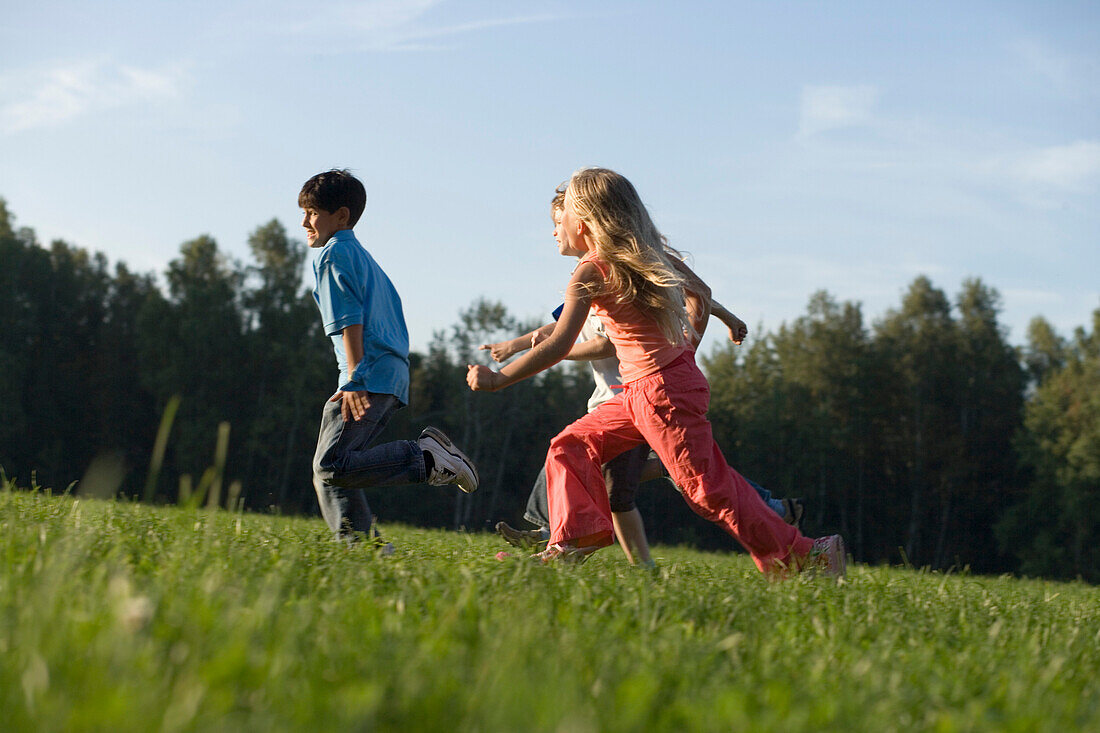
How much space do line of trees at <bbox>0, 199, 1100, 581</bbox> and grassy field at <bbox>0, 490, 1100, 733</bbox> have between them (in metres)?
45.0

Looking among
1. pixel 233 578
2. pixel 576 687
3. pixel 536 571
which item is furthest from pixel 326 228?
pixel 576 687

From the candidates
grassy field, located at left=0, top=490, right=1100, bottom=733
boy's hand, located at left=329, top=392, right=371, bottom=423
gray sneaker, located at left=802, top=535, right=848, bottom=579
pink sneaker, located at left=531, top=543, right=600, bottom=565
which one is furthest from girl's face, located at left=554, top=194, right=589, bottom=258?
grassy field, located at left=0, top=490, right=1100, bottom=733

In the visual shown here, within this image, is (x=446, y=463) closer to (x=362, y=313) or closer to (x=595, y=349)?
(x=362, y=313)

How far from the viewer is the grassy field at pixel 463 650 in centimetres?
191

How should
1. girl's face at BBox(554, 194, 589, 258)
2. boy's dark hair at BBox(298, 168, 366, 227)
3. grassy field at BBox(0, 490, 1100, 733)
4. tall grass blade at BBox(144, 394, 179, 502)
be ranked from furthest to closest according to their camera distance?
boy's dark hair at BBox(298, 168, 366, 227)
girl's face at BBox(554, 194, 589, 258)
tall grass blade at BBox(144, 394, 179, 502)
grassy field at BBox(0, 490, 1100, 733)

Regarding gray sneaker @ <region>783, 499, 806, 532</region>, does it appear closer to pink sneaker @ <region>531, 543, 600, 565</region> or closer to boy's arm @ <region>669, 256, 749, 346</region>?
boy's arm @ <region>669, 256, 749, 346</region>

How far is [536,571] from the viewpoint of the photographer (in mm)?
4039

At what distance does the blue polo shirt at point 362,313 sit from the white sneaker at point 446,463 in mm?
305

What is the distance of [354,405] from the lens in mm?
5676

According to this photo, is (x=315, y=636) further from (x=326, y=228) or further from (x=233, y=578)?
(x=326, y=228)

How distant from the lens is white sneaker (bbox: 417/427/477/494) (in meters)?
5.94

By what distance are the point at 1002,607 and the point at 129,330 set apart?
177 ft

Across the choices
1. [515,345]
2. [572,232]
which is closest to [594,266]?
[572,232]

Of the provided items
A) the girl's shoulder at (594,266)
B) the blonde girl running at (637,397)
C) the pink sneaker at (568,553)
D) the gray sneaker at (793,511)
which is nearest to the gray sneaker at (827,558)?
the blonde girl running at (637,397)
